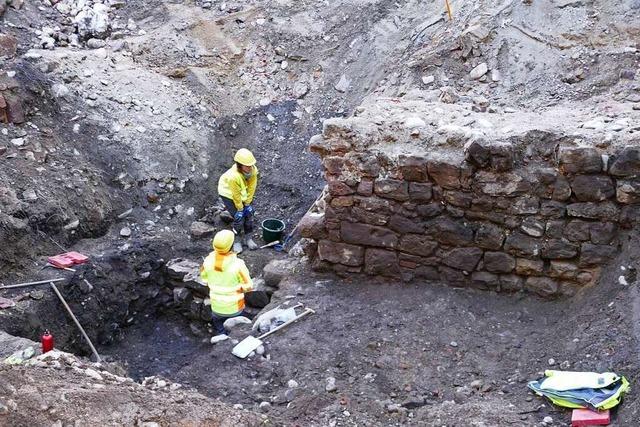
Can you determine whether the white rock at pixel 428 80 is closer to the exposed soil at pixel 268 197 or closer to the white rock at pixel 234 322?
the exposed soil at pixel 268 197

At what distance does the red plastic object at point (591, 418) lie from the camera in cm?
493

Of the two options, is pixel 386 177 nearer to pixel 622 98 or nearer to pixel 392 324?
pixel 392 324

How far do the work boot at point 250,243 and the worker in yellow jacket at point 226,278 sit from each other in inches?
88.1

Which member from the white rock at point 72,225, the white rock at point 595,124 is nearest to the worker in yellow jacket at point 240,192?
the white rock at point 72,225

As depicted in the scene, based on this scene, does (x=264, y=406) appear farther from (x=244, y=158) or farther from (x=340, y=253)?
(x=244, y=158)

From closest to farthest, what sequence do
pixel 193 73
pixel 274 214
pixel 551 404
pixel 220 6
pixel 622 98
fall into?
pixel 551 404 → pixel 622 98 → pixel 274 214 → pixel 193 73 → pixel 220 6

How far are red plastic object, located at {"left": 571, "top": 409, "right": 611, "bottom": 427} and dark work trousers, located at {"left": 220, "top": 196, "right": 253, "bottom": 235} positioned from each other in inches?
217

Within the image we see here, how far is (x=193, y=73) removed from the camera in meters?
11.7

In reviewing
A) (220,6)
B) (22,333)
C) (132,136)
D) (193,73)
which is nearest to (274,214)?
(132,136)

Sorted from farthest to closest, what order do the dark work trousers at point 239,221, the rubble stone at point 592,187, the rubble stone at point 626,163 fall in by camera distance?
the dark work trousers at point 239,221 → the rubble stone at point 592,187 → the rubble stone at point 626,163

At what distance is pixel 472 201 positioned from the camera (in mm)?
6715

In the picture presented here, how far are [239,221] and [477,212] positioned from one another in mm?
3791

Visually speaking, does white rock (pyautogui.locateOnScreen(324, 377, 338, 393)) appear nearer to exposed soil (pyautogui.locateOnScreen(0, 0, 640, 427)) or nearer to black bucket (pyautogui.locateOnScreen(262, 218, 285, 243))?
exposed soil (pyautogui.locateOnScreen(0, 0, 640, 427))

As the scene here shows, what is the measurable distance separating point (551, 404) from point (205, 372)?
290cm
